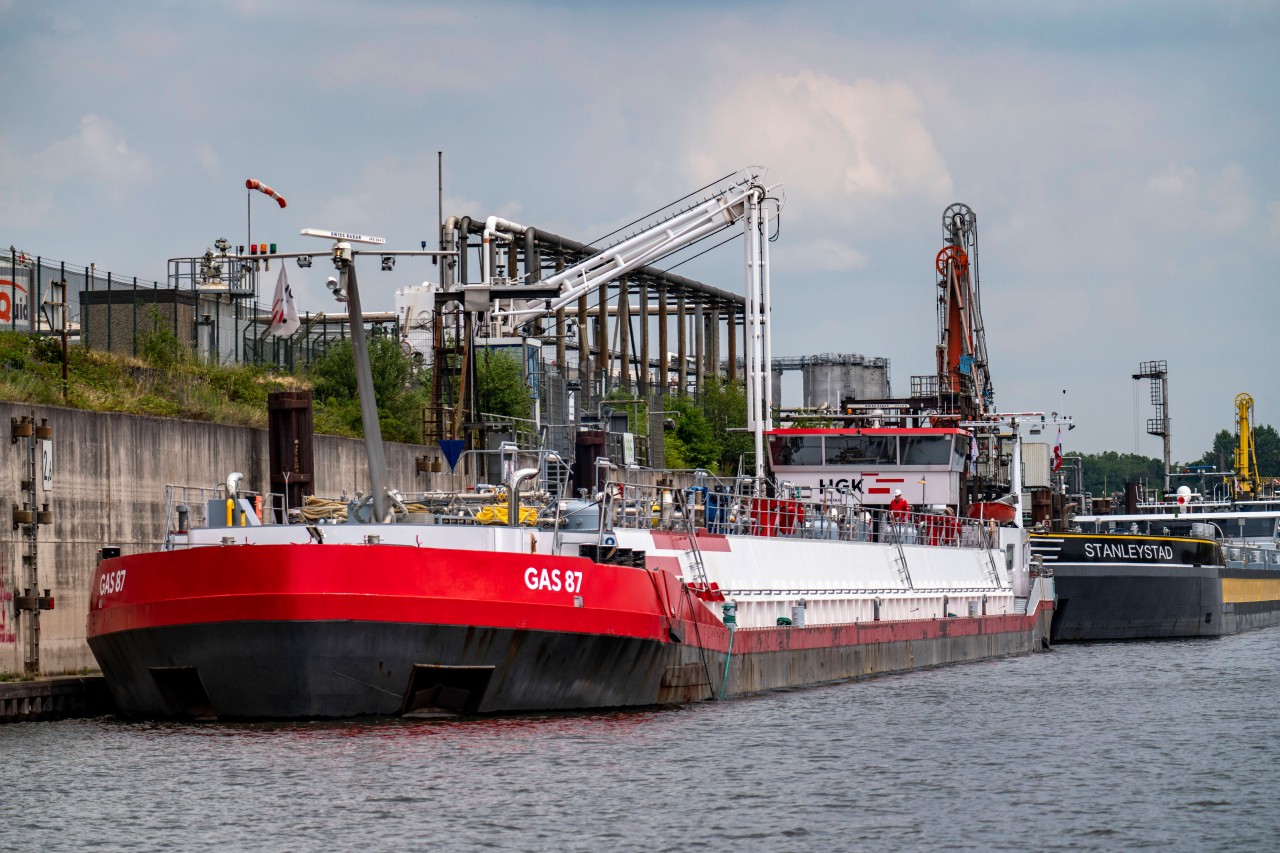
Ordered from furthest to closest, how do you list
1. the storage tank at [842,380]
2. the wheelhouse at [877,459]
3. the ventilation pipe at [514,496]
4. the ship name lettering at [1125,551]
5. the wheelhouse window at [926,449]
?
1. the storage tank at [842,380]
2. the ship name lettering at [1125,551]
3. the wheelhouse window at [926,449]
4. the wheelhouse at [877,459]
5. the ventilation pipe at [514,496]

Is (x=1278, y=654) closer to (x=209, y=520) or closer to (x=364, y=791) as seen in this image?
(x=209, y=520)

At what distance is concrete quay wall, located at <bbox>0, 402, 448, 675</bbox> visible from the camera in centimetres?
2655

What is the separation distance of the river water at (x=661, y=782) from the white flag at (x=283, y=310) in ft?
18.5

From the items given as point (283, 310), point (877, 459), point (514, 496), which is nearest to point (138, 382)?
point (283, 310)

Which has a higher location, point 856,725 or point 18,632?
point 18,632

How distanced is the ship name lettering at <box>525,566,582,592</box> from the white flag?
16.2ft

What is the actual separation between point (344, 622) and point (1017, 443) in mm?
30419

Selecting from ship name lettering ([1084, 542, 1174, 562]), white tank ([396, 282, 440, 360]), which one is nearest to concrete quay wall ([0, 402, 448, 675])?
ship name lettering ([1084, 542, 1174, 562])

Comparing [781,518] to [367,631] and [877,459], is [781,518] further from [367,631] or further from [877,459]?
[367,631]

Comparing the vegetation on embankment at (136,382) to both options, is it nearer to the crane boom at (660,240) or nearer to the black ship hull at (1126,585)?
the crane boom at (660,240)

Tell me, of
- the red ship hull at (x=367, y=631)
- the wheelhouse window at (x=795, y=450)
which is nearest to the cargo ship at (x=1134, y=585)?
the wheelhouse window at (x=795, y=450)

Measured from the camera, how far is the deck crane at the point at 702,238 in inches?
1865

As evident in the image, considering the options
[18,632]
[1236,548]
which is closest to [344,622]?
[18,632]

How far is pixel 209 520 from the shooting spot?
2809cm
